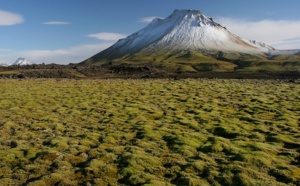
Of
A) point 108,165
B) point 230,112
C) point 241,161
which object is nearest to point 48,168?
point 108,165

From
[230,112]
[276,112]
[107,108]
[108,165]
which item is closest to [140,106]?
[107,108]

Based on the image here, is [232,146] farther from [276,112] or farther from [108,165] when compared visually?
[276,112]

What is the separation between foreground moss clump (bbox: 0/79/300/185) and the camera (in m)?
16.2

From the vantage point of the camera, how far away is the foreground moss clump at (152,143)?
637 inches

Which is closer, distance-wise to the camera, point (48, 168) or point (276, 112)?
point (48, 168)

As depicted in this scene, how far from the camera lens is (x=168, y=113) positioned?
33.4 meters

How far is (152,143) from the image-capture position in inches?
865

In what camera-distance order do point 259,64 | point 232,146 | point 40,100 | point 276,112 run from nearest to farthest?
1. point 232,146
2. point 276,112
3. point 40,100
4. point 259,64

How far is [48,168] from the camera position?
17.5 metres

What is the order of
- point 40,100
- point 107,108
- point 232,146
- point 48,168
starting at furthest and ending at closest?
1. point 40,100
2. point 107,108
3. point 232,146
4. point 48,168

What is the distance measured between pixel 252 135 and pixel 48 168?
16765mm

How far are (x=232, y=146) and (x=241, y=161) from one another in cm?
275

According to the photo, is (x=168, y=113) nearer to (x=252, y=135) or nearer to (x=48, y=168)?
(x=252, y=135)

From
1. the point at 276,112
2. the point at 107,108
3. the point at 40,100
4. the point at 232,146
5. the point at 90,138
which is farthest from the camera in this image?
the point at 40,100
